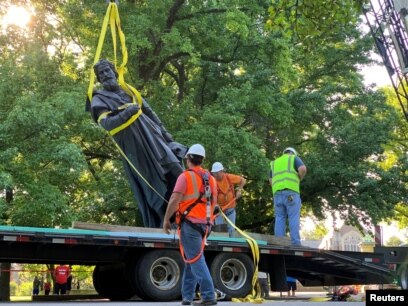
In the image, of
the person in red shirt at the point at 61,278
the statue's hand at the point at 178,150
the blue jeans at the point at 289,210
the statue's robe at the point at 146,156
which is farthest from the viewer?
the person in red shirt at the point at 61,278

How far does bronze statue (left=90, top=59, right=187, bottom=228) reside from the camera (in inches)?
389

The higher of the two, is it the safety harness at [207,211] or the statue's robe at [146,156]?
the statue's robe at [146,156]

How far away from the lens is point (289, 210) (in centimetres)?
1086

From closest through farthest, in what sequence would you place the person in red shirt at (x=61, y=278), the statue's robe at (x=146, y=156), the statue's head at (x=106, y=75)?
the statue's robe at (x=146, y=156) → the statue's head at (x=106, y=75) → the person in red shirt at (x=61, y=278)

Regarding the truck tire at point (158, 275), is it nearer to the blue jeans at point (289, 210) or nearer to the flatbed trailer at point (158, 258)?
the flatbed trailer at point (158, 258)

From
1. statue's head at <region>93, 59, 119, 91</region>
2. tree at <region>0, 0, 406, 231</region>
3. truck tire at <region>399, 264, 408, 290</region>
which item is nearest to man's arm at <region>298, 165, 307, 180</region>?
statue's head at <region>93, 59, 119, 91</region>

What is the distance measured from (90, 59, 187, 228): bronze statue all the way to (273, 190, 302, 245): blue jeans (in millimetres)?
1852

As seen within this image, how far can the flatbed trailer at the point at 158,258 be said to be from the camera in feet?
27.6

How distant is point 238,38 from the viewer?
2044 cm

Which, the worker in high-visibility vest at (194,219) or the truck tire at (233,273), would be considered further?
the truck tire at (233,273)

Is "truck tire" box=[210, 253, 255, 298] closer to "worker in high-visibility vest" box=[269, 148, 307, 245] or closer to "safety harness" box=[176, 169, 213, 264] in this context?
"worker in high-visibility vest" box=[269, 148, 307, 245]

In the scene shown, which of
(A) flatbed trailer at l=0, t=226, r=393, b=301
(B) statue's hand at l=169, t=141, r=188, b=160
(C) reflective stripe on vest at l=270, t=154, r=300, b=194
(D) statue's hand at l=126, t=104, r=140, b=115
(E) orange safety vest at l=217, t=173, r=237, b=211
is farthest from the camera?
(E) orange safety vest at l=217, t=173, r=237, b=211

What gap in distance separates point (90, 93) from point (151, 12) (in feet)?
31.9

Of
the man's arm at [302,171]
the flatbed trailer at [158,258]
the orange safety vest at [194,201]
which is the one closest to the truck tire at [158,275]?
the flatbed trailer at [158,258]
